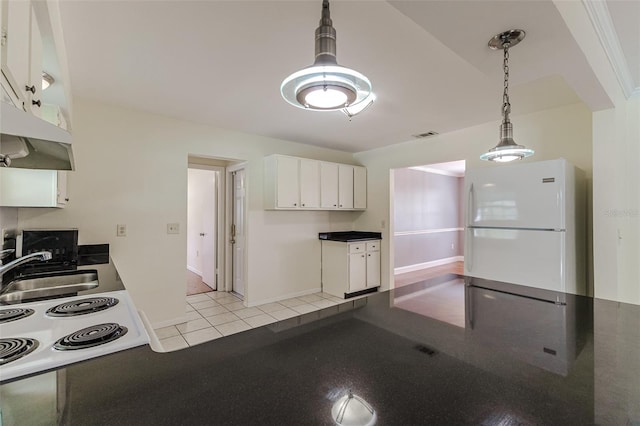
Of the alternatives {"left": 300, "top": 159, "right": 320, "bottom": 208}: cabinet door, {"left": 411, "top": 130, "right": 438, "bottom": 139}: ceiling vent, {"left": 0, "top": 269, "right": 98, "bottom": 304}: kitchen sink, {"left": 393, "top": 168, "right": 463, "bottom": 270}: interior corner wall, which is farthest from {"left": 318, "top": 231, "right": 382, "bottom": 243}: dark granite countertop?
{"left": 0, "top": 269, "right": 98, "bottom": 304}: kitchen sink

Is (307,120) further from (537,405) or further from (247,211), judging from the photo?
(537,405)

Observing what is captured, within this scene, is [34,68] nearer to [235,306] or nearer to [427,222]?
[235,306]

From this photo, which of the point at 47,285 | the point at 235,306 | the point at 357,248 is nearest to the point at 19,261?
the point at 47,285

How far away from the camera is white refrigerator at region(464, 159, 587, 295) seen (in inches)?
87.6

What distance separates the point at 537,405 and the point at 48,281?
2.45m

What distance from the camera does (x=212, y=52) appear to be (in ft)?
6.40

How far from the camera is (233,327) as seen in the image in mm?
3135

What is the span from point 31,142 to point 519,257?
306cm

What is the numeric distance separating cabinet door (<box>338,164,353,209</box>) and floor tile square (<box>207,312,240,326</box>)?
7.22ft

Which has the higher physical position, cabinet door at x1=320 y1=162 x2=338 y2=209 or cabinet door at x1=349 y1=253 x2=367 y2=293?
cabinet door at x1=320 y1=162 x2=338 y2=209

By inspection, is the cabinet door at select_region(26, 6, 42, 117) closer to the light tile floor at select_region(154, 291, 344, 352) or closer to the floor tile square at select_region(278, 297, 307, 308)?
the light tile floor at select_region(154, 291, 344, 352)

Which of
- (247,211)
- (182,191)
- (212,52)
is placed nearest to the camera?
(212,52)

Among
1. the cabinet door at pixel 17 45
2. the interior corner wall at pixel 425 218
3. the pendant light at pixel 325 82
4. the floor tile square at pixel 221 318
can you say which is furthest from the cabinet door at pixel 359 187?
the cabinet door at pixel 17 45

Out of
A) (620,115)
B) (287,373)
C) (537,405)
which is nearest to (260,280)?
(287,373)
